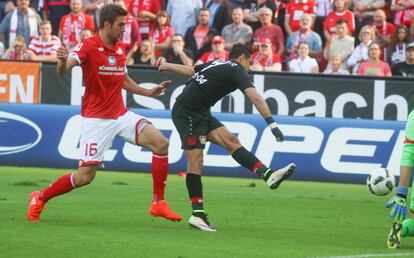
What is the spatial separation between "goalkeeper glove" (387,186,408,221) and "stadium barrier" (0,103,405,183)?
883 cm

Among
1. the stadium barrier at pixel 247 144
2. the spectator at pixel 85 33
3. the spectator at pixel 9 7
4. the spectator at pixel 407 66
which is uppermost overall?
the spectator at pixel 9 7

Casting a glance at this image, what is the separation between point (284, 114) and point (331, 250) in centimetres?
1120

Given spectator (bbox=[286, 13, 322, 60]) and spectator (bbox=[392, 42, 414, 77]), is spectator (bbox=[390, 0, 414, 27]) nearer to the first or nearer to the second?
spectator (bbox=[392, 42, 414, 77])

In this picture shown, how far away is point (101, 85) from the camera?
12.0 metres

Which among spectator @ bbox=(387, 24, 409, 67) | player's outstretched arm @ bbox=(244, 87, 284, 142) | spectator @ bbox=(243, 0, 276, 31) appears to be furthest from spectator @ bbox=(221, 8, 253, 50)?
player's outstretched arm @ bbox=(244, 87, 284, 142)

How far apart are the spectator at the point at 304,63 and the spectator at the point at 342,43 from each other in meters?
0.50

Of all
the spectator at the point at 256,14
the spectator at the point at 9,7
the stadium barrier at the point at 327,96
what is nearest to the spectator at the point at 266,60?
the stadium barrier at the point at 327,96

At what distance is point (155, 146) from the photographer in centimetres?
1203

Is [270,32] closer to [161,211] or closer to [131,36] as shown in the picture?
[131,36]

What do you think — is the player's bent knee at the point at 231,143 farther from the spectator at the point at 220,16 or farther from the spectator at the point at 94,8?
the spectator at the point at 94,8

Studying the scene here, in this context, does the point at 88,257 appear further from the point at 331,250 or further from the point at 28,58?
the point at 28,58

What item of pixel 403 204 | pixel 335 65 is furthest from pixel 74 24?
pixel 403 204

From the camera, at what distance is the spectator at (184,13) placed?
81.3ft

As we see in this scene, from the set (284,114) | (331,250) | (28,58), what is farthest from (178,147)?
(331,250)
